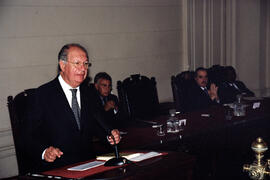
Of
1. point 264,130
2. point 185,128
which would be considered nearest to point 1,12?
point 185,128

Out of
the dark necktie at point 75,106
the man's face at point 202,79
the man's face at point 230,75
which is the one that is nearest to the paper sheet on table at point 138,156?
the dark necktie at point 75,106

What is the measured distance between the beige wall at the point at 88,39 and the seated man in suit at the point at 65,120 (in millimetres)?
2282

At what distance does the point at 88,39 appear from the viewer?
593cm

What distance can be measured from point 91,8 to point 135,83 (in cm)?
125

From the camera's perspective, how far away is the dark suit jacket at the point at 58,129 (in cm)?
291

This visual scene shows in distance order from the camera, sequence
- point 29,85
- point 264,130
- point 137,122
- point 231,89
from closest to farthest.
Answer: point 137,122 → point 264,130 → point 29,85 → point 231,89

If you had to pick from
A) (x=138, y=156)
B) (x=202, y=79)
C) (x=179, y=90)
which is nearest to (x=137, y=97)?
(x=179, y=90)

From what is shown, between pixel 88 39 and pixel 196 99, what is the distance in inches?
60.1

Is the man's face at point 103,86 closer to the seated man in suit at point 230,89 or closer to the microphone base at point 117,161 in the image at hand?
the seated man in suit at point 230,89

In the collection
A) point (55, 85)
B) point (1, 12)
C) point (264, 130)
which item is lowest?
point (264, 130)

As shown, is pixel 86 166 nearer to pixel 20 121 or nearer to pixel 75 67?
pixel 75 67

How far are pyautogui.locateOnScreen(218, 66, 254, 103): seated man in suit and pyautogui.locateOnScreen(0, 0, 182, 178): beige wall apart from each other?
0.76 metres

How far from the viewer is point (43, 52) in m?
5.47

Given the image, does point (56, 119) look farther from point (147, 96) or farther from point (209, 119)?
point (147, 96)
